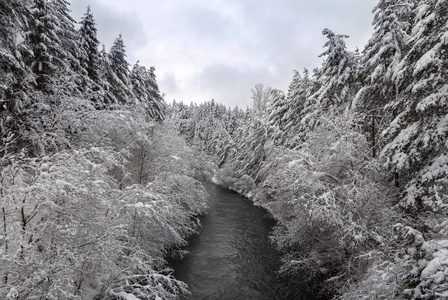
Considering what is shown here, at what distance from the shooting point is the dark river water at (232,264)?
38.4 ft

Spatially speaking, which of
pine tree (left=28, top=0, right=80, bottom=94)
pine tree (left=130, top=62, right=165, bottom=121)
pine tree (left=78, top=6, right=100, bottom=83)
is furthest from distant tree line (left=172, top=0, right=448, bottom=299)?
pine tree (left=130, top=62, right=165, bottom=121)

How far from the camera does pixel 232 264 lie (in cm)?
1455

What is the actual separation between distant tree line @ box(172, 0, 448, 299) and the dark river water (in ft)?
4.79

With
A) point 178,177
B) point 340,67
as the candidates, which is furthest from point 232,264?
point 340,67

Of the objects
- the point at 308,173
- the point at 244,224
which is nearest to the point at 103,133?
the point at 308,173

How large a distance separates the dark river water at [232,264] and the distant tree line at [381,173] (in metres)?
1.46

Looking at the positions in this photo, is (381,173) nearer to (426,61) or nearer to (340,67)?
(426,61)

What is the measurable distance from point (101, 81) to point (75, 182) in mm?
16404

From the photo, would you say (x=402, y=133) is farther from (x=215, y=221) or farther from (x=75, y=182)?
(x=215, y=221)

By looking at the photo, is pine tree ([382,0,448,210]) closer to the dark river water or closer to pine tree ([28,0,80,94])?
the dark river water

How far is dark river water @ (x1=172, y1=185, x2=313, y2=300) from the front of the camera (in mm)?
11719

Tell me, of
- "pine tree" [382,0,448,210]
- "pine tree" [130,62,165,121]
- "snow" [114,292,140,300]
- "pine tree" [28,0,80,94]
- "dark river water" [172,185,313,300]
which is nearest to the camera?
"snow" [114,292,140,300]

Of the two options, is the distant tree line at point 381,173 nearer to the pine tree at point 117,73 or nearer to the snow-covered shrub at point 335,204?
the snow-covered shrub at point 335,204

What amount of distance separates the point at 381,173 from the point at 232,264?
9.35m
